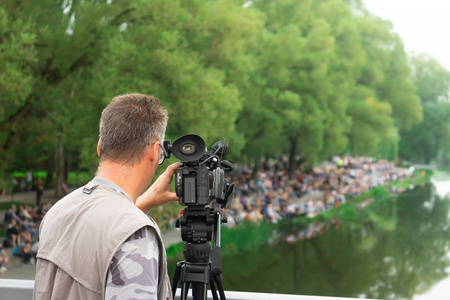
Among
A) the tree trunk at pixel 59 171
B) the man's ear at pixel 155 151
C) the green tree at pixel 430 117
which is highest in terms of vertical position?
the green tree at pixel 430 117

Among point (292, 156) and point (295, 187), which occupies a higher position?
point (292, 156)

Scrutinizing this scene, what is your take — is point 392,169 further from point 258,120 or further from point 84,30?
point 84,30

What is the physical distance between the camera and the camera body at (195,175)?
1.15 meters

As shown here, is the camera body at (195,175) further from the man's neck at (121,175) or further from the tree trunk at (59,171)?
the tree trunk at (59,171)

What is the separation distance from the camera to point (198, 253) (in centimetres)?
127

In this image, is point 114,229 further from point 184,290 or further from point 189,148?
point 184,290

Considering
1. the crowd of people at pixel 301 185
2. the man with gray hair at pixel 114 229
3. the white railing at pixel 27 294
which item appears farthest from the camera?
the crowd of people at pixel 301 185

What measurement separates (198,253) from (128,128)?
0.56 m

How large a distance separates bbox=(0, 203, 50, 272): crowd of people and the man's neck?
1190 centimetres

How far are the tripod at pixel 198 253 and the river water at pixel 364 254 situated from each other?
14922 mm

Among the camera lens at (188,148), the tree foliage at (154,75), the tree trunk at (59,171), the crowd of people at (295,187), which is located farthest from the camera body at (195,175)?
the tree trunk at (59,171)

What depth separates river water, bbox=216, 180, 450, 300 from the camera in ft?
55.9

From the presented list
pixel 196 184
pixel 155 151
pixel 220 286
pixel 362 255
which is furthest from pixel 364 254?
pixel 155 151

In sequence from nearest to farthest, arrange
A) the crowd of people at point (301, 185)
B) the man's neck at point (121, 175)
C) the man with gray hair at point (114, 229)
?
the man with gray hair at point (114, 229), the man's neck at point (121, 175), the crowd of people at point (301, 185)
